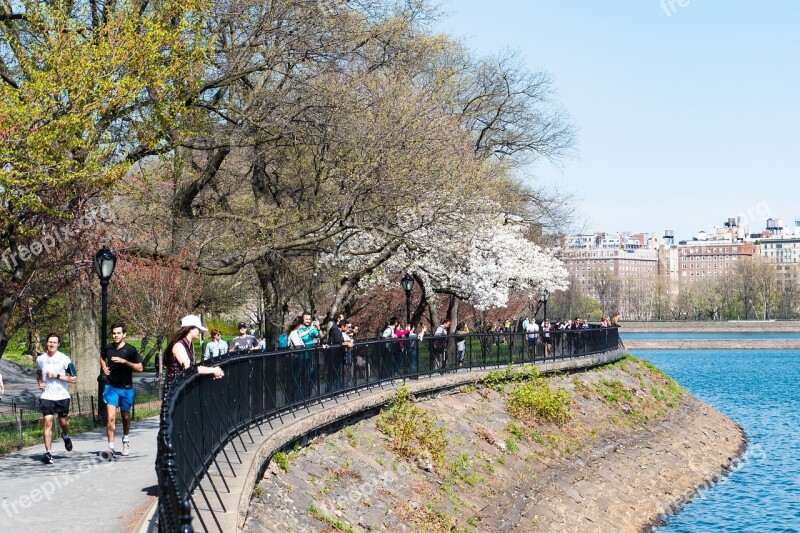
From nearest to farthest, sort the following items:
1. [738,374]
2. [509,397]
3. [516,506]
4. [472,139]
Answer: [516,506]
[509,397]
[472,139]
[738,374]

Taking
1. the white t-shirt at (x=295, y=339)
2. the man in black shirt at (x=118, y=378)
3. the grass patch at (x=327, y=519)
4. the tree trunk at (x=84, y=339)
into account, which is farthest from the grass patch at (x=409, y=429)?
the tree trunk at (x=84, y=339)

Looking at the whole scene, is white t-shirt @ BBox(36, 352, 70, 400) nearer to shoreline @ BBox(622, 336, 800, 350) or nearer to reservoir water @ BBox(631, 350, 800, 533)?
reservoir water @ BBox(631, 350, 800, 533)

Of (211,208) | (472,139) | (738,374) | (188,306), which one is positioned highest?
(472,139)

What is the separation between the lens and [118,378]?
1484 centimetres

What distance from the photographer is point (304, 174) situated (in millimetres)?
33281

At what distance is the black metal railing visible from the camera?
29.0ft

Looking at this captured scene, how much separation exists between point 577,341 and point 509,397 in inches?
417

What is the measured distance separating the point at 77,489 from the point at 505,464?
12.1 metres

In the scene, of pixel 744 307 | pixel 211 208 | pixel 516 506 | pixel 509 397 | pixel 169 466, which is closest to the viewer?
pixel 169 466

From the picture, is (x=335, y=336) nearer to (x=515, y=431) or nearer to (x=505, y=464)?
(x=505, y=464)

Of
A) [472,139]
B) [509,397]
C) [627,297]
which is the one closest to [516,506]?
[509,397]

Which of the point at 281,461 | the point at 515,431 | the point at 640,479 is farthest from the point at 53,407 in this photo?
the point at 640,479

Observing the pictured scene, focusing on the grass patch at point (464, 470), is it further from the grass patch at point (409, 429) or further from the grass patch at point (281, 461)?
the grass patch at point (281, 461)

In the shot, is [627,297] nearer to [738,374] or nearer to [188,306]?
[738,374]
